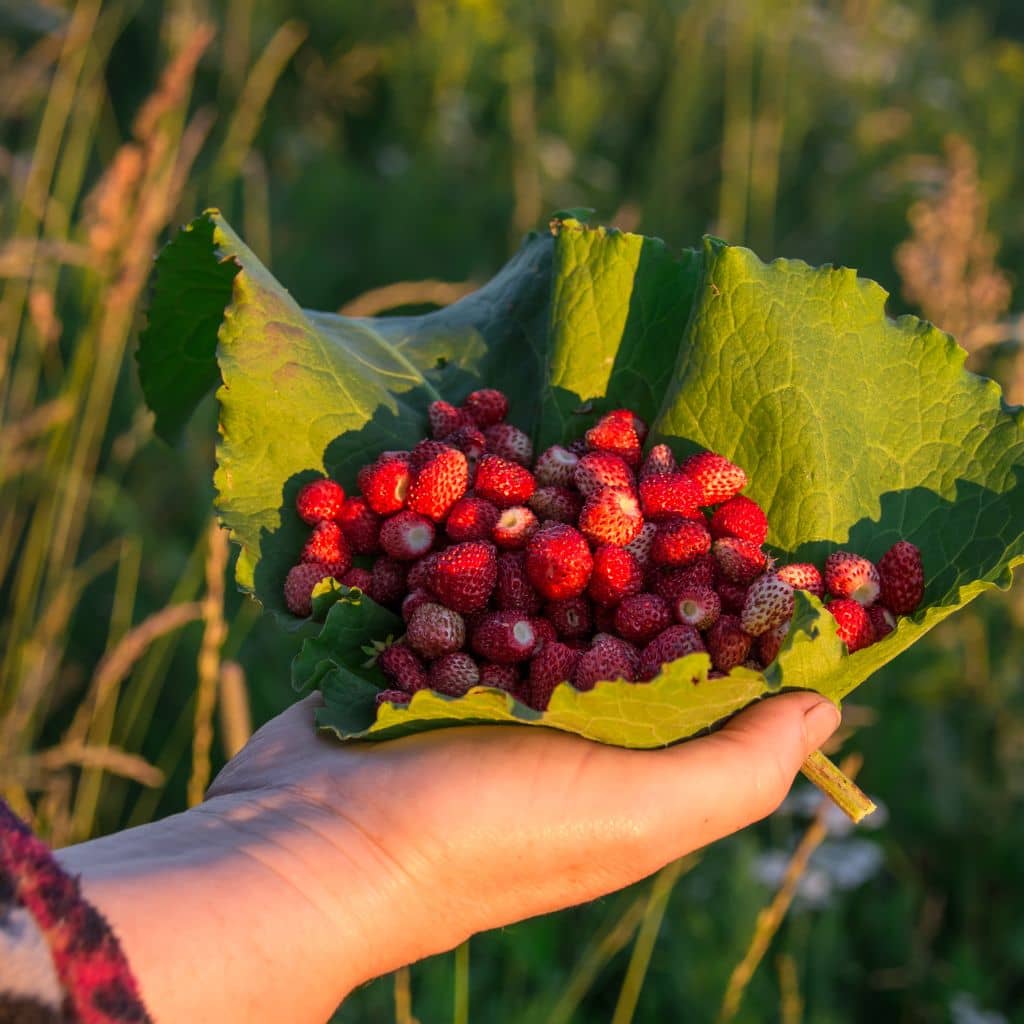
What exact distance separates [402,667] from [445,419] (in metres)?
0.44

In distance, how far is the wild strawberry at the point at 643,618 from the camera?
59.2 inches

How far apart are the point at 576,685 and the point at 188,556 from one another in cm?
212

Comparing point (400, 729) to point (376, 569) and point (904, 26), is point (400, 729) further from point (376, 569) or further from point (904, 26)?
point (904, 26)

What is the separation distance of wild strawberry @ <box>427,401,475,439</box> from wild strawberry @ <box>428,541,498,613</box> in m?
0.29

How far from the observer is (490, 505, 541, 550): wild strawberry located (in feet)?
5.38

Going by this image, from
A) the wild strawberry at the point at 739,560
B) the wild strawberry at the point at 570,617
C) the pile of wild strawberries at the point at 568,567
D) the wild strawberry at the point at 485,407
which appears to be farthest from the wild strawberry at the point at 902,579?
the wild strawberry at the point at 485,407

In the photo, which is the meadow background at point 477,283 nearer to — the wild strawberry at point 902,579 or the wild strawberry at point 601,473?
the wild strawberry at point 902,579

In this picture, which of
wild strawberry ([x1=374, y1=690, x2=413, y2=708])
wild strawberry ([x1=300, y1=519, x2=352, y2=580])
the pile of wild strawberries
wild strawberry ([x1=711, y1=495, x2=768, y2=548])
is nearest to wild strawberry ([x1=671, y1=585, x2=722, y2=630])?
the pile of wild strawberries

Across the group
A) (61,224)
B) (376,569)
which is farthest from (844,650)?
(61,224)

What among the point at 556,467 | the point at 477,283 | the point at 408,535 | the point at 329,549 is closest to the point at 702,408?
the point at 556,467

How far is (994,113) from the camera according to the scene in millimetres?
5707

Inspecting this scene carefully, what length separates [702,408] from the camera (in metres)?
1.71

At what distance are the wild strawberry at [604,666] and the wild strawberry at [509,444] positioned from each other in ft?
1.37

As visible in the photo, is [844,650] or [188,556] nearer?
[844,650]
